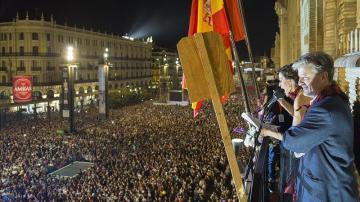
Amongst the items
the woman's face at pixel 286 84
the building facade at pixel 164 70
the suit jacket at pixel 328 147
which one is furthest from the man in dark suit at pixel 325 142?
the building facade at pixel 164 70

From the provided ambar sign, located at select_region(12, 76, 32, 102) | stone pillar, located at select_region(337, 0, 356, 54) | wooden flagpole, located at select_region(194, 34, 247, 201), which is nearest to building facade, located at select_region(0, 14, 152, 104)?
ambar sign, located at select_region(12, 76, 32, 102)

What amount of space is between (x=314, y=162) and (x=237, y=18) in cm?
406

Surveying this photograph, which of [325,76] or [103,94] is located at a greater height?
[325,76]

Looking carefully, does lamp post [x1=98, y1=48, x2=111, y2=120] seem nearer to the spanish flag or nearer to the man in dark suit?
the spanish flag

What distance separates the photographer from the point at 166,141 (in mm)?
23422

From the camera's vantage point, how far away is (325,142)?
2645 mm

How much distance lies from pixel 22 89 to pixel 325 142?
4492 centimetres

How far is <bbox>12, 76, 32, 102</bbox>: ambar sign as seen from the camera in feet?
142

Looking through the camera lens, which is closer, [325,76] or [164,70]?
[325,76]

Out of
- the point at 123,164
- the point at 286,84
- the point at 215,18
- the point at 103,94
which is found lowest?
the point at 123,164

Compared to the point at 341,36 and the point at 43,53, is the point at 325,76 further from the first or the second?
the point at 43,53

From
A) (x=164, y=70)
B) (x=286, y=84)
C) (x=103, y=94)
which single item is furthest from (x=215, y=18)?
(x=164, y=70)

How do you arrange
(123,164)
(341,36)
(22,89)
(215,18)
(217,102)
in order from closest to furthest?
(217,102)
(215,18)
(341,36)
(123,164)
(22,89)

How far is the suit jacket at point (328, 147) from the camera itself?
2.58 m
